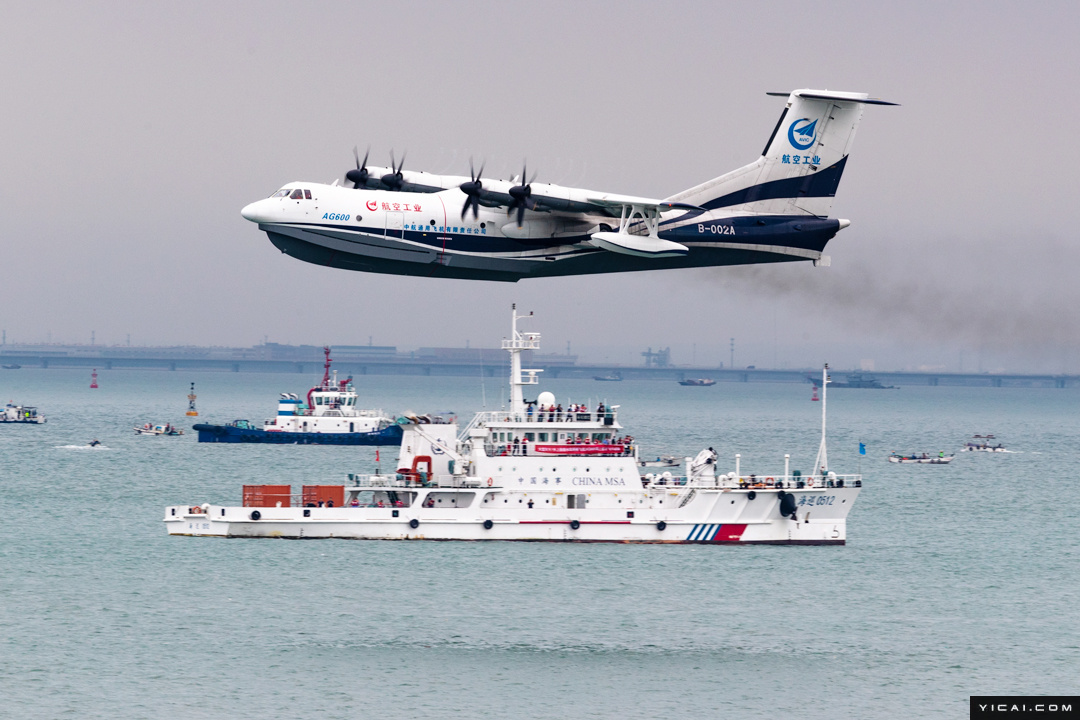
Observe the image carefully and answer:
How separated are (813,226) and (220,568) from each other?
25.5 metres

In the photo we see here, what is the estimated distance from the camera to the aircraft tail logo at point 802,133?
50625 millimetres

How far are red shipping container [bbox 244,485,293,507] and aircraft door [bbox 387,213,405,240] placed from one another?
1961 centimetres

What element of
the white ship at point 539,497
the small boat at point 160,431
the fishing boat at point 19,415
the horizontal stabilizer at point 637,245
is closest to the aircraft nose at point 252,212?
the horizontal stabilizer at point 637,245

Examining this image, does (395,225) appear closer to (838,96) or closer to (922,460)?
(838,96)

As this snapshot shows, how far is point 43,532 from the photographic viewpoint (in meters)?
67.2

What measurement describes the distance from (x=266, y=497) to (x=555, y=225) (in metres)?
21.4

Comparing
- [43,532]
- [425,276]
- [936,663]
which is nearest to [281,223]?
[425,276]

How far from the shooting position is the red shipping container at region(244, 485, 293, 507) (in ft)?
201

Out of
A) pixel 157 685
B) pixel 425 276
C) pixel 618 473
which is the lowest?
pixel 157 685

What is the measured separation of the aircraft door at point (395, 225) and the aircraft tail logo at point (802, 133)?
1421cm

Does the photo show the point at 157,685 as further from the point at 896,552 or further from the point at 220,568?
the point at 896,552

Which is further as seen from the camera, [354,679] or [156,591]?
[156,591]

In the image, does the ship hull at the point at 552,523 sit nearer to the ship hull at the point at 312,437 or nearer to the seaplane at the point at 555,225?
the seaplane at the point at 555,225

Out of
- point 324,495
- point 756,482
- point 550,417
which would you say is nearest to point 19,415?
point 324,495
